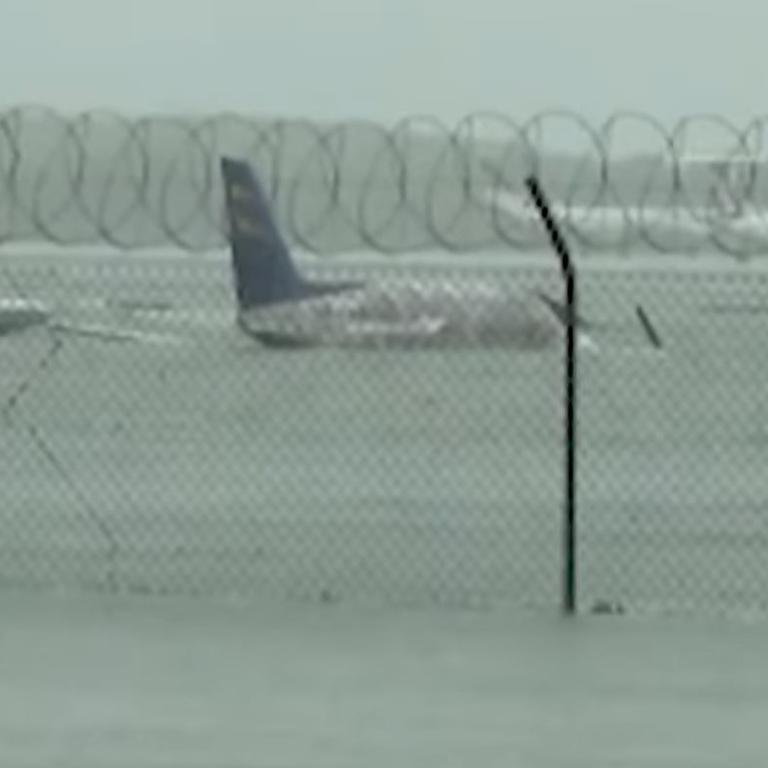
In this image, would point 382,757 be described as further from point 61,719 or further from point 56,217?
point 56,217

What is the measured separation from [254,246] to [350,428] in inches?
581

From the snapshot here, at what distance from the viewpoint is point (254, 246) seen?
115ft

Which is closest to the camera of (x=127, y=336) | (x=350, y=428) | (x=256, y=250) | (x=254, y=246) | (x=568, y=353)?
(x=568, y=353)

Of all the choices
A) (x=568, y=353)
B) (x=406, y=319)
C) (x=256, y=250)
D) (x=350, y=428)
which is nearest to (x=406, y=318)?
(x=406, y=319)

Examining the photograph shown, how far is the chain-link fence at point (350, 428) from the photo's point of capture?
13297mm

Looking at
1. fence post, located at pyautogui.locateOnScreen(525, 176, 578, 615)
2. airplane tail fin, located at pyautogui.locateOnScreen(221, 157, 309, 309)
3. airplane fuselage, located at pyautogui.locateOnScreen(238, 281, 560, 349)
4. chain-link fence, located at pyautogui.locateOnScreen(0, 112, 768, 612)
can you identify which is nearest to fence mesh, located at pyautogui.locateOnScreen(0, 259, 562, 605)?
chain-link fence, located at pyautogui.locateOnScreen(0, 112, 768, 612)

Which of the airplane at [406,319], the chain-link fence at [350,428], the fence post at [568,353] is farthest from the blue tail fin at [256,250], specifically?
the fence post at [568,353]

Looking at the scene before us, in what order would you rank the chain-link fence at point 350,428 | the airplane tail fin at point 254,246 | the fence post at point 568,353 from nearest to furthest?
1. the fence post at point 568,353
2. the chain-link fence at point 350,428
3. the airplane tail fin at point 254,246

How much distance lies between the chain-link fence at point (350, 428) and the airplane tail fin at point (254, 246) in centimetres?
311

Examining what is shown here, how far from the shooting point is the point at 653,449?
749 inches

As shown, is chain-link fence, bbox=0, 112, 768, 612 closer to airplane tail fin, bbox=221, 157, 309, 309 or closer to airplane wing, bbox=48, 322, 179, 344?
airplane wing, bbox=48, 322, 179, 344

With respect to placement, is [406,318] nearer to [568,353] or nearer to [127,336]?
[127,336]

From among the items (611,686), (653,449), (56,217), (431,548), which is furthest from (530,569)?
(56,217)

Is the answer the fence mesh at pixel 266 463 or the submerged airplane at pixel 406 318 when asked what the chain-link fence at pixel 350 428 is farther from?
the submerged airplane at pixel 406 318
